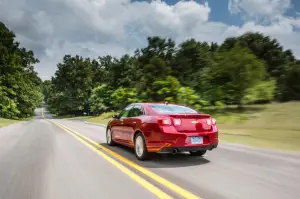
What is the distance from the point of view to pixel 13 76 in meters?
60.1

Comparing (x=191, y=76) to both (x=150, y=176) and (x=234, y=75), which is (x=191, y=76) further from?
(x=150, y=176)

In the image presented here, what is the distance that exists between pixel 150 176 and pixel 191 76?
150 ft

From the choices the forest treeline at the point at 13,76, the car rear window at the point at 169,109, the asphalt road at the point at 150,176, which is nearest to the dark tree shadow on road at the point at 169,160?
the asphalt road at the point at 150,176

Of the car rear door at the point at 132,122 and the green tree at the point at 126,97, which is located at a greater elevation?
the green tree at the point at 126,97

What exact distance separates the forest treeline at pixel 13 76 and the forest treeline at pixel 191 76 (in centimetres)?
1580

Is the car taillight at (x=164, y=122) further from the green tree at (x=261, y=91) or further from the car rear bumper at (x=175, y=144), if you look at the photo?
Answer: the green tree at (x=261, y=91)

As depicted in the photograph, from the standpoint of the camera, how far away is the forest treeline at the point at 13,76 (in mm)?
58344

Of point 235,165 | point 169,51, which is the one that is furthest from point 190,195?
point 169,51

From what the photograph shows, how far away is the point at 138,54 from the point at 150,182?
191ft

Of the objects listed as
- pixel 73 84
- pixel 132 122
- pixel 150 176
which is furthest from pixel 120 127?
pixel 73 84

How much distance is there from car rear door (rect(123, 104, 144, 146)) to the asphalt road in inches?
20.7

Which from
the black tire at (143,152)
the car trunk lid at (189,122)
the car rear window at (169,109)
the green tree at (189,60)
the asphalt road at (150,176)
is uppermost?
the green tree at (189,60)

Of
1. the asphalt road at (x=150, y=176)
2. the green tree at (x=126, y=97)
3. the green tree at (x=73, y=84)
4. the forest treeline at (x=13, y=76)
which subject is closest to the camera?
the asphalt road at (x=150, y=176)

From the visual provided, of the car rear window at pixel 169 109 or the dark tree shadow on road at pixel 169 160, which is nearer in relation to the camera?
the dark tree shadow on road at pixel 169 160
